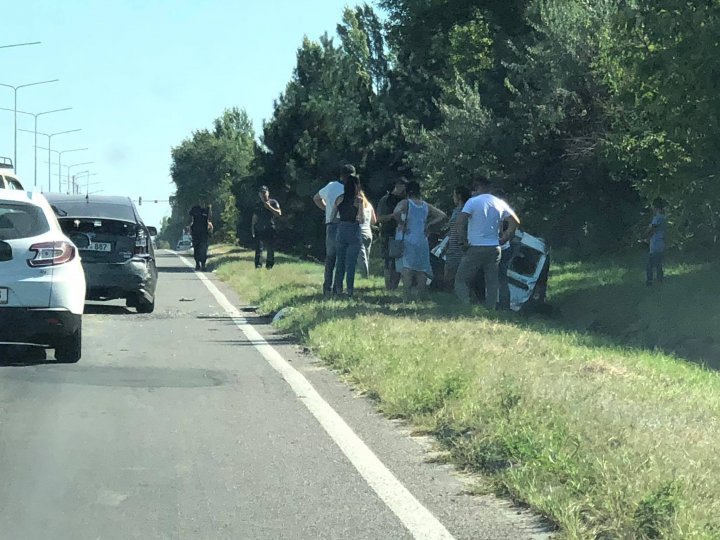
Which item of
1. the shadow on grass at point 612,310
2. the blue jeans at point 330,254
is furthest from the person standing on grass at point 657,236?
the blue jeans at point 330,254

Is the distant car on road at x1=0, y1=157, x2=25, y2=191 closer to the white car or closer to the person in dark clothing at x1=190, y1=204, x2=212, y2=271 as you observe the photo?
the white car

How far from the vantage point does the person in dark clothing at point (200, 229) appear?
29.5m

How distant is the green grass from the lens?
590 cm

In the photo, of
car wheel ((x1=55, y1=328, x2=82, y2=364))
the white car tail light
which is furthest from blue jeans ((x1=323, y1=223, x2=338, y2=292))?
the white car tail light

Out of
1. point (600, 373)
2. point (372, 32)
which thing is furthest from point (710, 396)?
point (372, 32)

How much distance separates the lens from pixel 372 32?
70.7 meters

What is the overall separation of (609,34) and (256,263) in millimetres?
8769

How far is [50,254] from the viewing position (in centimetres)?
1100

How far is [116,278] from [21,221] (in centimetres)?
528

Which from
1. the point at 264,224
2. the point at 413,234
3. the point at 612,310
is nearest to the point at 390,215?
the point at 413,234

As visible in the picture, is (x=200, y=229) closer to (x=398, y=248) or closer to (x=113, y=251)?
(x=398, y=248)

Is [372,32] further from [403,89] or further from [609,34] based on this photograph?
[609,34]

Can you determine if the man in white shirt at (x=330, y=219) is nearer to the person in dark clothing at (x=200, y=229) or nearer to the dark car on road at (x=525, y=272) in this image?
the dark car on road at (x=525, y=272)

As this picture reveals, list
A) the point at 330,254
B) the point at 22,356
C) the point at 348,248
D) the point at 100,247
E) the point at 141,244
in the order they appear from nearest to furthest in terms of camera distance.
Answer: the point at 22,356
the point at 100,247
the point at 141,244
the point at 348,248
the point at 330,254
